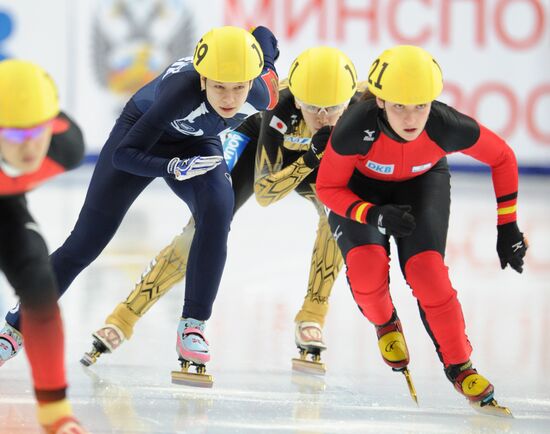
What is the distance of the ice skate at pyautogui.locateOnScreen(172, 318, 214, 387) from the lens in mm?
4320

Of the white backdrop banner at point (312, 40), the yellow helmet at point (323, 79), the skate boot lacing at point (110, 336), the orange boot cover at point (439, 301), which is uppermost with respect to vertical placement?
the yellow helmet at point (323, 79)

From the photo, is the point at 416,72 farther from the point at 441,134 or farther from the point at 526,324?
the point at 526,324

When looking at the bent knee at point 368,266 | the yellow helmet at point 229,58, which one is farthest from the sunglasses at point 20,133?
the bent knee at point 368,266

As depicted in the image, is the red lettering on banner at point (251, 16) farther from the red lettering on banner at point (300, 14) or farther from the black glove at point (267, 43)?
the black glove at point (267, 43)

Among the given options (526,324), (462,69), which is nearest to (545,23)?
(462,69)

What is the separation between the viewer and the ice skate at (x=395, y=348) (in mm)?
4176

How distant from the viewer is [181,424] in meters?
3.75

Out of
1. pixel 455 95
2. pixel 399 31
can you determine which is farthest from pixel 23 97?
pixel 455 95

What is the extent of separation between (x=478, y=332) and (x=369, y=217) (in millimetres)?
1709

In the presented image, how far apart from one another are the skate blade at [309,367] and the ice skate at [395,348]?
21.4 inches

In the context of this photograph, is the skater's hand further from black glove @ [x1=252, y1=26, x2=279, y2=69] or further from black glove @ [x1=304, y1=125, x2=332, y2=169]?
black glove @ [x1=252, y1=26, x2=279, y2=69]

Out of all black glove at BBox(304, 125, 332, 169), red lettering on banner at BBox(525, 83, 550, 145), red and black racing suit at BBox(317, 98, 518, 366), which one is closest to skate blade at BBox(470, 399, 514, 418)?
red and black racing suit at BBox(317, 98, 518, 366)

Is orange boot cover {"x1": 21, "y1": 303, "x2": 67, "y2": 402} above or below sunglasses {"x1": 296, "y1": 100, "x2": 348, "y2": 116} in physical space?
below

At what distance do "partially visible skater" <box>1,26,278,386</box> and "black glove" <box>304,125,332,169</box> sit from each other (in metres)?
0.27
